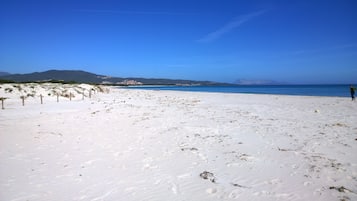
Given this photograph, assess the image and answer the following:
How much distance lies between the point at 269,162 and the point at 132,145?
4299 millimetres

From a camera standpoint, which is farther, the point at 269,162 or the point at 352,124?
the point at 352,124

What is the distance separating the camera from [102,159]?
6387 millimetres

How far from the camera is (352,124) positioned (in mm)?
11117

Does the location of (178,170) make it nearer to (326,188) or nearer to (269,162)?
(269,162)

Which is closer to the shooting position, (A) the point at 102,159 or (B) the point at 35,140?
(A) the point at 102,159

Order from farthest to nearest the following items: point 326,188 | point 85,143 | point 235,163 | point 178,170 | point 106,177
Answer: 1. point 85,143
2. point 235,163
3. point 178,170
4. point 106,177
5. point 326,188

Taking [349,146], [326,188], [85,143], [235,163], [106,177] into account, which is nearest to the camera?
[326,188]

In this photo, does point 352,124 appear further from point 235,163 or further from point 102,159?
point 102,159

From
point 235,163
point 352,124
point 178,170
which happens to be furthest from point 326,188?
point 352,124

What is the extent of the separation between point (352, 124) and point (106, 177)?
38.1 ft

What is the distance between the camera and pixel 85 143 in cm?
803

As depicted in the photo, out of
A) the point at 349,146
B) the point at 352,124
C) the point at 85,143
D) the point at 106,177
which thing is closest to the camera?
the point at 106,177

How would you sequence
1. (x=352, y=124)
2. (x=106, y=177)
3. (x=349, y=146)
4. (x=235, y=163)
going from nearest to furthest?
(x=106, y=177) < (x=235, y=163) < (x=349, y=146) < (x=352, y=124)

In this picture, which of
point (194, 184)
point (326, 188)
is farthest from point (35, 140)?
point (326, 188)
